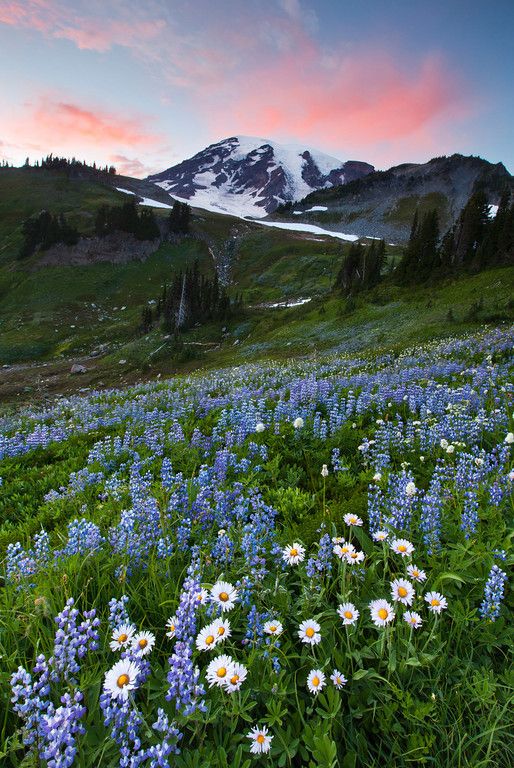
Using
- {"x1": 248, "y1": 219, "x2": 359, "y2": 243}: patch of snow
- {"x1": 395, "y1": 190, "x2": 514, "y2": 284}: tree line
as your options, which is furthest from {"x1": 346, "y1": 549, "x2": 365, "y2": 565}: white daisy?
{"x1": 248, "y1": 219, "x2": 359, "y2": 243}: patch of snow

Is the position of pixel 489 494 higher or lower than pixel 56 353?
higher

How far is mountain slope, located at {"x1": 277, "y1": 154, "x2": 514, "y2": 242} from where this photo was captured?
145750mm

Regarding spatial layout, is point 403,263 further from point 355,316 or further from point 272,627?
point 272,627

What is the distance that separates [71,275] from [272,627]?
3471 inches

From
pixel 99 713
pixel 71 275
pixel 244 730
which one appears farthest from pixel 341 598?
pixel 71 275

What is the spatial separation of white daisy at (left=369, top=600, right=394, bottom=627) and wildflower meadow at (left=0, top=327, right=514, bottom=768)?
0.01m

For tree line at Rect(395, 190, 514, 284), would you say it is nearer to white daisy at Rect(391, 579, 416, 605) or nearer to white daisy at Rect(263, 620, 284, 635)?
white daisy at Rect(391, 579, 416, 605)

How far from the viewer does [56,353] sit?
51.9 m

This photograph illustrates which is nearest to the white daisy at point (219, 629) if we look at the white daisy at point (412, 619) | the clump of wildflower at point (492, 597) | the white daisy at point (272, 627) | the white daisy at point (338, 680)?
the white daisy at point (272, 627)

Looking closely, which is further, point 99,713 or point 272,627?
point 272,627

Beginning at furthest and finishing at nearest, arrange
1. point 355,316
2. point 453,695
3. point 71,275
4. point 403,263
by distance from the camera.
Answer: point 71,275 < point 403,263 < point 355,316 < point 453,695

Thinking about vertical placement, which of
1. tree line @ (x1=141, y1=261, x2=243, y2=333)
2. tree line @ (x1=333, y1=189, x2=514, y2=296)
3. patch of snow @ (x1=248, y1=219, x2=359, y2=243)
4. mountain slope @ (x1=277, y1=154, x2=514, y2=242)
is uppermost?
mountain slope @ (x1=277, y1=154, x2=514, y2=242)

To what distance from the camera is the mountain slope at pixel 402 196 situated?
145750 millimetres

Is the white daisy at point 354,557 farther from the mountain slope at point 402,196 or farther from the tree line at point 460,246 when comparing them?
the mountain slope at point 402,196
